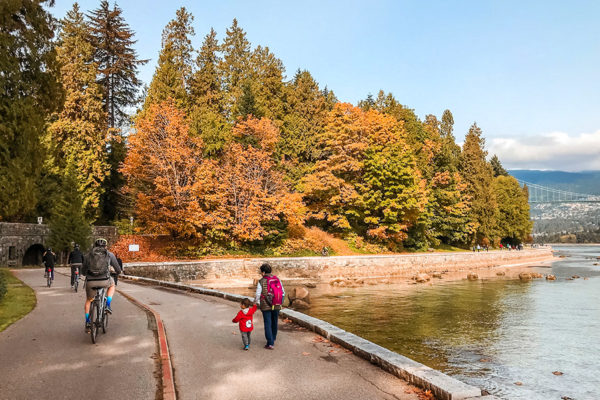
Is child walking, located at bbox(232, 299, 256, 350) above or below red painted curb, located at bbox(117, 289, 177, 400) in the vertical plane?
above

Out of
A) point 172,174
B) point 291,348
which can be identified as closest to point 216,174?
point 172,174

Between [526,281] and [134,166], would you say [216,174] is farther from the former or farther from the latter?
[526,281]

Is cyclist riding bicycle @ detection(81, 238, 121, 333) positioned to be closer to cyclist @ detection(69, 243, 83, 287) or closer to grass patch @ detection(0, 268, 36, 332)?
grass patch @ detection(0, 268, 36, 332)

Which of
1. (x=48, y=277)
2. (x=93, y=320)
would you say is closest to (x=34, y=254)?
(x=48, y=277)

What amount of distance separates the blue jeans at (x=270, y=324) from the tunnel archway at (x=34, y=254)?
3699 cm

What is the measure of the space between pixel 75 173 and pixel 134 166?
7.73 meters

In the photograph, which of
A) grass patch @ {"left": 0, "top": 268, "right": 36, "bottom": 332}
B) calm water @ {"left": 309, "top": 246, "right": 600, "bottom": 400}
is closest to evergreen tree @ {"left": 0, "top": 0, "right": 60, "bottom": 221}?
grass patch @ {"left": 0, "top": 268, "right": 36, "bottom": 332}

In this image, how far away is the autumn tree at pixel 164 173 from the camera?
34.4 metres

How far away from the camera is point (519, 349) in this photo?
13039 mm

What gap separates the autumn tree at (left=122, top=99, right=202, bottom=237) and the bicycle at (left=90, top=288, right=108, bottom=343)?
81.6 feet

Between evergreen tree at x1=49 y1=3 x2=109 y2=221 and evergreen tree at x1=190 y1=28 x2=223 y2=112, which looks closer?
evergreen tree at x1=49 y1=3 x2=109 y2=221

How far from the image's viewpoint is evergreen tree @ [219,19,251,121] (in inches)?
2111

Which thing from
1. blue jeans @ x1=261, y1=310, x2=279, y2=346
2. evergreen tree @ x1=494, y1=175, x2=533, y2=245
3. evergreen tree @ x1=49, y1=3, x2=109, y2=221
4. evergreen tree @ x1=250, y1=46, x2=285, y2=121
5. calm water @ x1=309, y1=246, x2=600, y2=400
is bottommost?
calm water @ x1=309, y1=246, x2=600, y2=400

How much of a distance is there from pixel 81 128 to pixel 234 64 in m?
22.8
